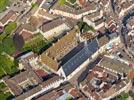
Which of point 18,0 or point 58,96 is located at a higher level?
point 18,0

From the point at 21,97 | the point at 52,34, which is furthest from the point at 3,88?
the point at 52,34

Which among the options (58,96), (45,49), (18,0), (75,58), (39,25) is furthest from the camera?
(18,0)

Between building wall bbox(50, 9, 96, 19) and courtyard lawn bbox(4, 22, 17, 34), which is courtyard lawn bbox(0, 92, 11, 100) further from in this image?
building wall bbox(50, 9, 96, 19)

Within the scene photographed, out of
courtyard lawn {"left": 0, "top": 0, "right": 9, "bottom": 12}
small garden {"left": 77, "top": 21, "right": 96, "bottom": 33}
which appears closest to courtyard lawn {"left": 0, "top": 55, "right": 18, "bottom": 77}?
small garden {"left": 77, "top": 21, "right": 96, "bottom": 33}

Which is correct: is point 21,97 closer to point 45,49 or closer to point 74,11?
point 45,49

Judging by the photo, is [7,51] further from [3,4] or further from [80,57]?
[3,4]

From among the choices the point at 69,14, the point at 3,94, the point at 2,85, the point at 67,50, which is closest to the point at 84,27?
the point at 69,14

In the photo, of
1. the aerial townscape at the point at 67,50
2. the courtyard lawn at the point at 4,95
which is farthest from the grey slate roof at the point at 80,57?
the courtyard lawn at the point at 4,95

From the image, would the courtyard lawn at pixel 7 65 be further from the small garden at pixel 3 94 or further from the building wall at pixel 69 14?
the building wall at pixel 69 14
